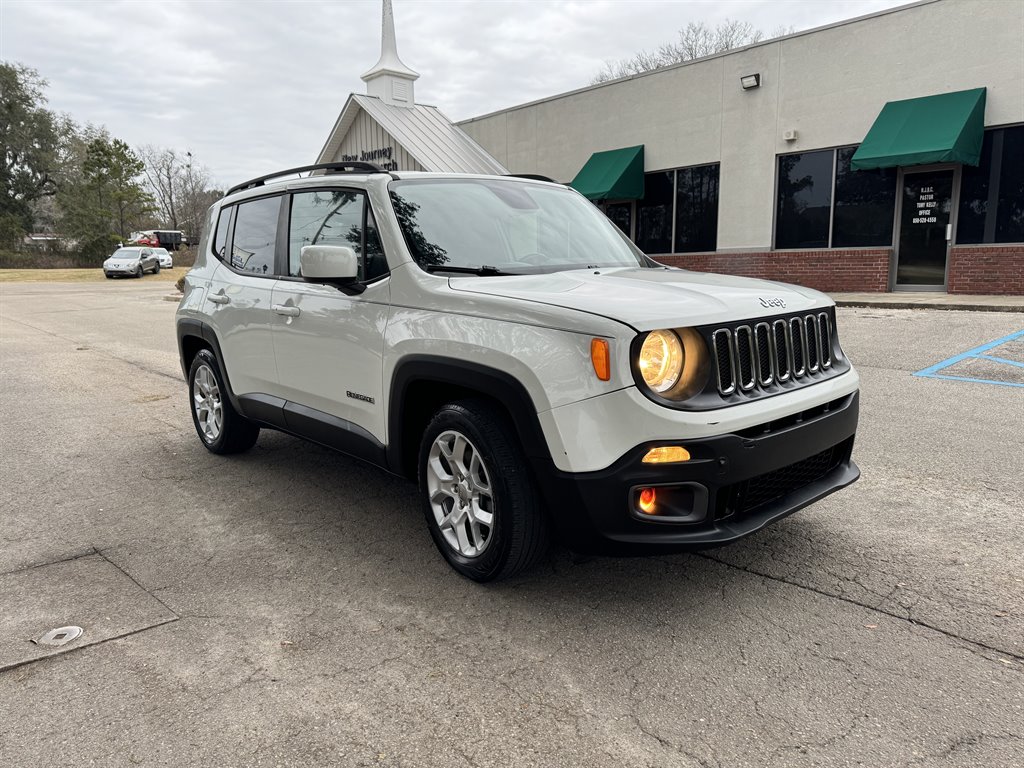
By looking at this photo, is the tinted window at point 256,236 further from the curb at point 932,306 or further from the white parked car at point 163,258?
the white parked car at point 163,258

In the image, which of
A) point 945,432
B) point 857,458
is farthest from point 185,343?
point 945,432

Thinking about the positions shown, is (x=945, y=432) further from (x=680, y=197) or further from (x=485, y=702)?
(x=680, y=197)

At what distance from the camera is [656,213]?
2019 cm

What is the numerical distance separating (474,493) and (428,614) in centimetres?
54

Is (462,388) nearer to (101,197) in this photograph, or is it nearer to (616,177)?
(616,177)

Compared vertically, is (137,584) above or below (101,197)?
below

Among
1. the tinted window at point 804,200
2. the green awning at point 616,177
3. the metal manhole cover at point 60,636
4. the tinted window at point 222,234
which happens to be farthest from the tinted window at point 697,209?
the metal manhole cover at point 60,636

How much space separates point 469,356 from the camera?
320cm

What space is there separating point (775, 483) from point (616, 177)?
17.3 metres

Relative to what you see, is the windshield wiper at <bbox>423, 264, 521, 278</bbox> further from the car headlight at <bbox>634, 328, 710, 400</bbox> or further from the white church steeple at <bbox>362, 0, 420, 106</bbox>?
the white church steeple at <bbox>362, 0, 420, 106</bbox>

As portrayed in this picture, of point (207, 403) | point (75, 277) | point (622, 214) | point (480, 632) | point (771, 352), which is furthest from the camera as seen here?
point (75, 277)

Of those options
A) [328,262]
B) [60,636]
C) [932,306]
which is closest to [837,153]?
[932,306]

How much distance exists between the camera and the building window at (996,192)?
1415 cm

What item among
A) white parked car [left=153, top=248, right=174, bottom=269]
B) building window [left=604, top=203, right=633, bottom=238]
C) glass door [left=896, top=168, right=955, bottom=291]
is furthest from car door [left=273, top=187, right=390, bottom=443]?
white parked car [left=153, top=248, right=174, bottom=269]
